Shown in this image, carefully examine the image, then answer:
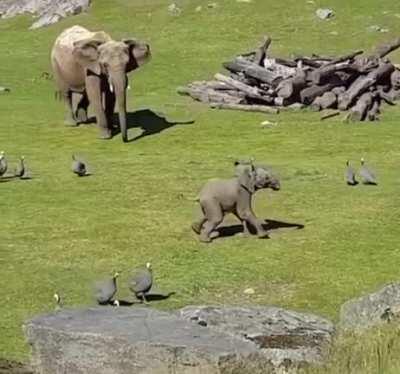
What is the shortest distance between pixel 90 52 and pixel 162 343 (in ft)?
77.0

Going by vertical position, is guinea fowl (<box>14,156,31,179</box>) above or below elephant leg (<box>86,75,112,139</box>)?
above

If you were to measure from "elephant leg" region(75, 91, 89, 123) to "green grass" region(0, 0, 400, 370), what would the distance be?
0.82 meters

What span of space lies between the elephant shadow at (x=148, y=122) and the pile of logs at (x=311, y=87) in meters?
2.25

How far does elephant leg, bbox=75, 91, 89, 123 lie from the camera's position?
123 feet

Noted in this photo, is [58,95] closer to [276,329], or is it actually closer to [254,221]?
[254,221]

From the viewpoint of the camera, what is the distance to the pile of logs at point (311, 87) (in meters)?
38.0

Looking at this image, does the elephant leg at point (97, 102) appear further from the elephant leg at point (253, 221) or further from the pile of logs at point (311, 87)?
the elephant leg at point (253, 221)

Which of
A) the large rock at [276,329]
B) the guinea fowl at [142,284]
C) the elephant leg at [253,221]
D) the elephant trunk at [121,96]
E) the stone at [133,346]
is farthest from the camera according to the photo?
the elephant trunk at [121,96]

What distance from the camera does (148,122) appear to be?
1468 inches

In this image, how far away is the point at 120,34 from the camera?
53.6 m

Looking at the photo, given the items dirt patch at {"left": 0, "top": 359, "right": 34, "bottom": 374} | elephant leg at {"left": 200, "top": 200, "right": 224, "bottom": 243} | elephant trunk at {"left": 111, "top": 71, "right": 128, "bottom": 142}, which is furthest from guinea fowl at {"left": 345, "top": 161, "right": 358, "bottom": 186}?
dirt patch at {"left": 0, "top": 359, "right": 34, "bottom": 374}

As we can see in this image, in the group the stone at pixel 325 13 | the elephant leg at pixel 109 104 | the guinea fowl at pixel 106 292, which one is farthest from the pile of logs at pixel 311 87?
the guinea fowl at pixel 106 292

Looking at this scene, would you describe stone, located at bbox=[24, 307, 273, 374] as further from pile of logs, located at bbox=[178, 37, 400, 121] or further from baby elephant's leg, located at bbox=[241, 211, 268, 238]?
pile of logs, located at bbox=[178, 37, 400, 121]

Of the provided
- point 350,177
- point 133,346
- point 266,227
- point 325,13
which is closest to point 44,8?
point 325,13
